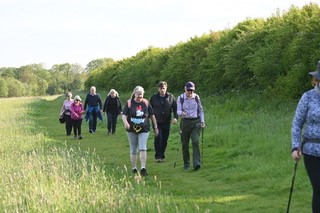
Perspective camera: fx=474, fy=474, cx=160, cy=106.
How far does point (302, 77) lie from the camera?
724 inches

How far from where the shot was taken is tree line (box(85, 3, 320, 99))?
18.6 meters

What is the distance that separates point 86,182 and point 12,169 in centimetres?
225

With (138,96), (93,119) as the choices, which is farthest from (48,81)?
(138,96)

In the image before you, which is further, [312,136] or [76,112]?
[76,112]

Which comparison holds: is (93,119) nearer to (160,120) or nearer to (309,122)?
(160,120)

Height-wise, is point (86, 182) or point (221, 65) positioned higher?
point (221, 65)

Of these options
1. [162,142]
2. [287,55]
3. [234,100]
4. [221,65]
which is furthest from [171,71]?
[162,142]

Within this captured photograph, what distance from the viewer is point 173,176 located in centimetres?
1205

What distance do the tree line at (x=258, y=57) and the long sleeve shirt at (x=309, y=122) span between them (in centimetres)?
1155

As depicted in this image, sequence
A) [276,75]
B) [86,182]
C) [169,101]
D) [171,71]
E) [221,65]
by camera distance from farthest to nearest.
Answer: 1. [171,71]
2. [221,65]
3. [276,75]
4. [169,101]
5. [86,182]

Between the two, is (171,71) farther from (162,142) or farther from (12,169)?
(12,169)

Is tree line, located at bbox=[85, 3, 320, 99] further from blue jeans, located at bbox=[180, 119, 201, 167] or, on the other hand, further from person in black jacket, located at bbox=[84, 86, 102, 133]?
person in black jacket, located at bbox=[84, 86, 102, 133]

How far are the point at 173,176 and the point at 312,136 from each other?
19.7 feet

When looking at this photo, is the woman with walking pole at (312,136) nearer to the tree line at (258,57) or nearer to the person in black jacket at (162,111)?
the person in black jacket at (162,111)
